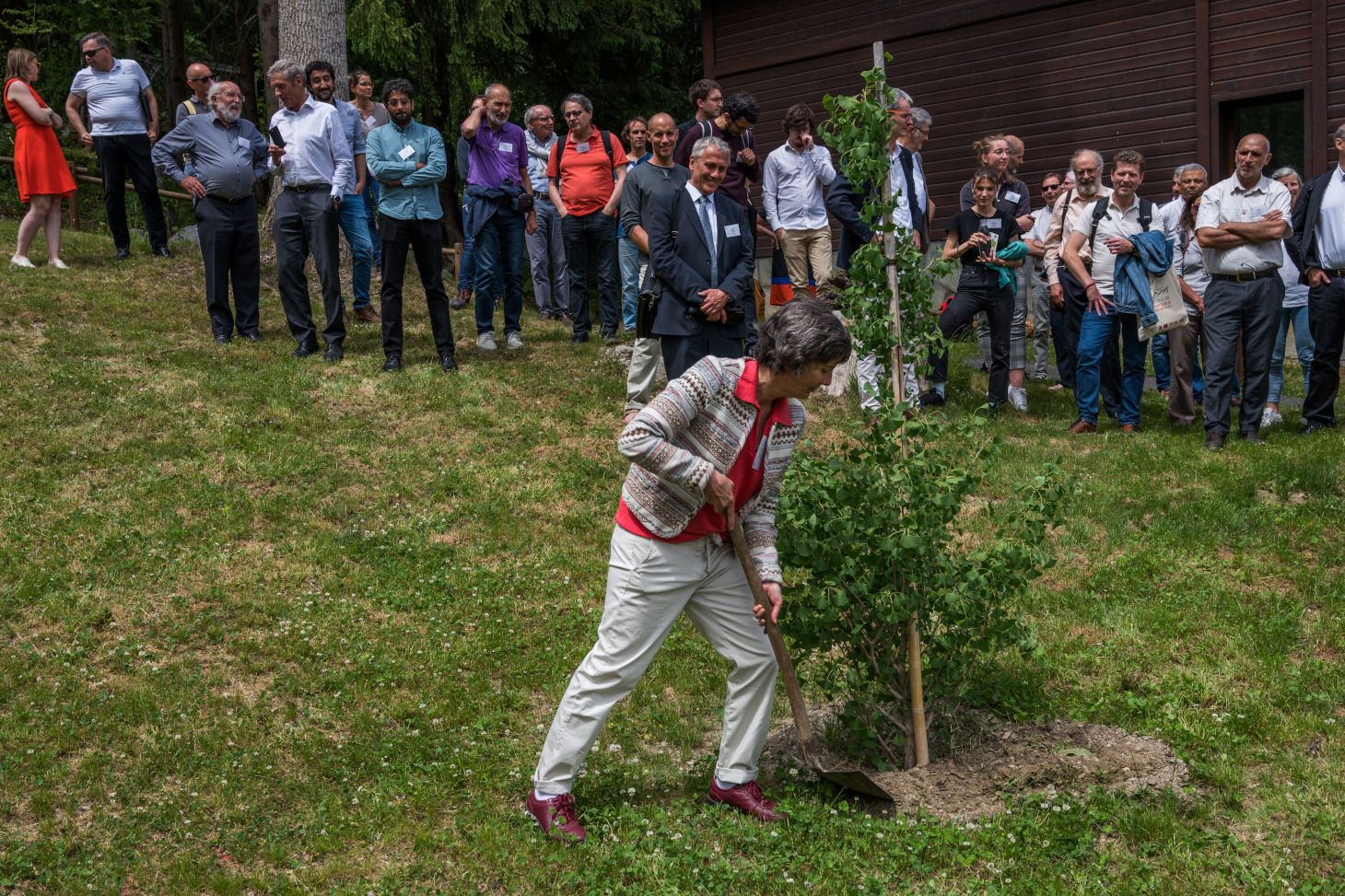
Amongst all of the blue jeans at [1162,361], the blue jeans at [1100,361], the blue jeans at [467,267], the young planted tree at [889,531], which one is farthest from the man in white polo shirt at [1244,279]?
the blue jeans at [467,267]

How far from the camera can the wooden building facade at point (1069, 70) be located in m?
12.0

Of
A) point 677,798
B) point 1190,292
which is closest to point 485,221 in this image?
point 1190,292

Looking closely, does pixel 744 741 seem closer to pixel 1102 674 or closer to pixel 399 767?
pixel 399 767

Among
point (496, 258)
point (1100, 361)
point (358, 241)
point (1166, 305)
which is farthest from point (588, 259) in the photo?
point (1166, 305)

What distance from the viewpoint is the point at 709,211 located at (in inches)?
278

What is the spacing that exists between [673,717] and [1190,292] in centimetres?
643

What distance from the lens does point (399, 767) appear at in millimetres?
4574

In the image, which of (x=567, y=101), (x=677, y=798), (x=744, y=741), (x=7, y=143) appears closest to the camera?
(x=744, y=741)

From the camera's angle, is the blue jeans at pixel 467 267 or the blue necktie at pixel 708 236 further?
the blue jeans at pixel 467 267

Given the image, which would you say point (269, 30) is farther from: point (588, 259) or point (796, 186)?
point (796, 186)

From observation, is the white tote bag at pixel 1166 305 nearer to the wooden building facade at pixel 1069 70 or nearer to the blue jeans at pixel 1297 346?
the blue jeans at pixel 1297 346

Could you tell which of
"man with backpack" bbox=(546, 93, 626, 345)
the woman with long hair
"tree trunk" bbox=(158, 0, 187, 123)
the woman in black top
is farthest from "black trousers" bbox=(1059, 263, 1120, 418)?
"tree trunk" bbox=(158, 0, 187, 123)

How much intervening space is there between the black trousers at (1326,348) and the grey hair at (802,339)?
6.18 meters

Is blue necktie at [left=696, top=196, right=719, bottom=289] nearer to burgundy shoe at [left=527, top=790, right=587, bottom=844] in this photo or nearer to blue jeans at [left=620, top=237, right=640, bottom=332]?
blue jeans at [left=620, top=237, right=640, bottom=332]
